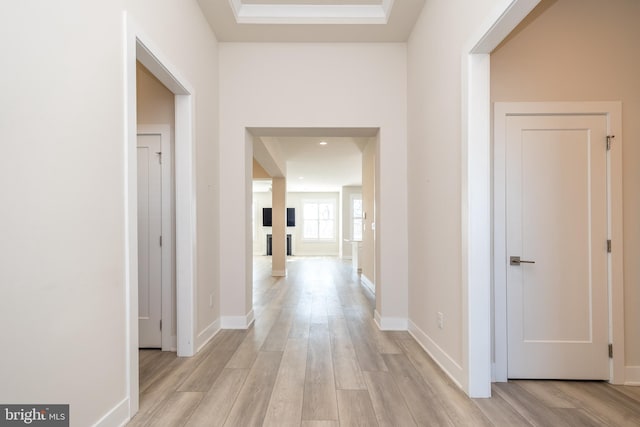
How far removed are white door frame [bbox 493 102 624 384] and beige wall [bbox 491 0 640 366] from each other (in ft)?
0.23

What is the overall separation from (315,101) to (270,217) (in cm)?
1072

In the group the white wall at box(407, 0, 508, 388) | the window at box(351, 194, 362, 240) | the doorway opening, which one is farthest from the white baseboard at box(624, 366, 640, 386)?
the window at box(351, 194, 362, 240)

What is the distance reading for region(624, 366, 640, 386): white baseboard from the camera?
2.38 metres

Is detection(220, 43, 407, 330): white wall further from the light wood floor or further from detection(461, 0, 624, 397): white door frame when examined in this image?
detection(461, 0, 624, 397): white door frame

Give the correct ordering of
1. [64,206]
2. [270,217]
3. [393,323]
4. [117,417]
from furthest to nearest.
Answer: [270,217] → [393,323] → [117,417] → [64,206]

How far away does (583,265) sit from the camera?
2.46m

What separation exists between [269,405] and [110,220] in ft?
4.71

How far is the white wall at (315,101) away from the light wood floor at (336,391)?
872 mm

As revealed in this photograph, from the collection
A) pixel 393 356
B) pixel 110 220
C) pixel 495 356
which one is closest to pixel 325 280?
pixel 393 356

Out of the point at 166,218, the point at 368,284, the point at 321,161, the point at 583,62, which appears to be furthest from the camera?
the point at 321,161

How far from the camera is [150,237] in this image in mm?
3010

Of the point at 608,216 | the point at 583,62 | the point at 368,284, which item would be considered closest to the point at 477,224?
the point at 608,216

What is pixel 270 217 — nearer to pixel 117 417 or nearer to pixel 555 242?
pixel 555 242

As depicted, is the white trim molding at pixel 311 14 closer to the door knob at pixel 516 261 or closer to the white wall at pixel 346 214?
the door knob at pixel 516 261
